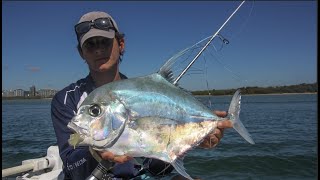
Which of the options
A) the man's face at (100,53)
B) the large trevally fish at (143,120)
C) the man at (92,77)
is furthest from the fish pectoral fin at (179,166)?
the man's face at (100,53)

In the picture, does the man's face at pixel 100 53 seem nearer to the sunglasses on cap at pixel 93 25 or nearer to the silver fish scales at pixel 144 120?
the sunglasses on cap at pixel 93 25

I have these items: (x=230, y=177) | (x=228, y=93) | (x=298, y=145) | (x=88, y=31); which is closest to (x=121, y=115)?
(x=88, y=31)

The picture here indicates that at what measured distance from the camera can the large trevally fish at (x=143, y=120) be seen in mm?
2857

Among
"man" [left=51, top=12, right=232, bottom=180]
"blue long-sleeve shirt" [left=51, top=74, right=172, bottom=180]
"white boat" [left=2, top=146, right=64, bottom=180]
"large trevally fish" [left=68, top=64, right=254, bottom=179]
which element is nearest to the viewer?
"large trevally fish" [left=68, top=64, right=254, bottom=179]

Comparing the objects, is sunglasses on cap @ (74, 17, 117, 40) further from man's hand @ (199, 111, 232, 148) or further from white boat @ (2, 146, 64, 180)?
white boat @ (2, 146, 64, 180)

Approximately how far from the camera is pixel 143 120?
9.62ft

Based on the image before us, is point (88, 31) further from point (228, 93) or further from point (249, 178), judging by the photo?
point (249, 178)

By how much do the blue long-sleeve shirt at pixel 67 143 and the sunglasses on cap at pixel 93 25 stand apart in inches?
26.1

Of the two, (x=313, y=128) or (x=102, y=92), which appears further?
(x=313, y=128)

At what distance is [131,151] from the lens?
291 cm

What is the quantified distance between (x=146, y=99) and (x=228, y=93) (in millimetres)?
2471

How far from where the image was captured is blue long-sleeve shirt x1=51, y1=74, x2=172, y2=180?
3703 mm

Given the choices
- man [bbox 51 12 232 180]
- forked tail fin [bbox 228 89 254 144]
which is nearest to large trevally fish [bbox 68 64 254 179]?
forked tail fin [bbox 228 89 254 144]

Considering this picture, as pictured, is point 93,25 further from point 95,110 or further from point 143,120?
point 143,120
